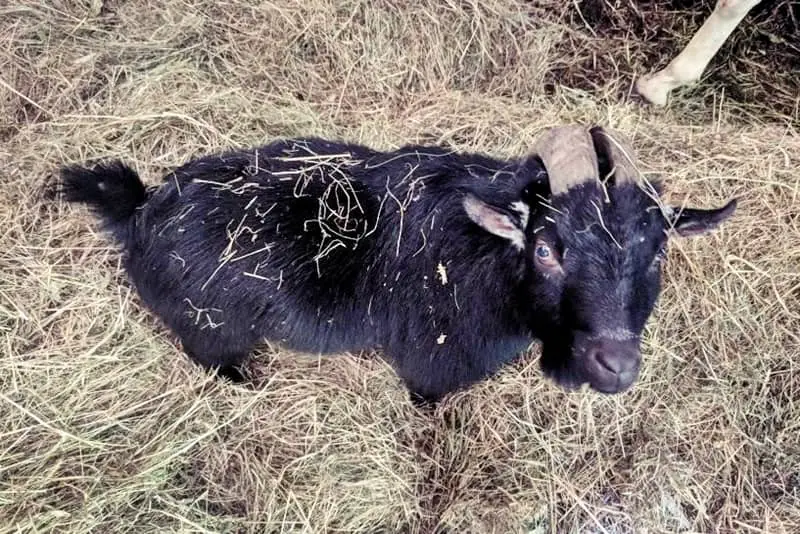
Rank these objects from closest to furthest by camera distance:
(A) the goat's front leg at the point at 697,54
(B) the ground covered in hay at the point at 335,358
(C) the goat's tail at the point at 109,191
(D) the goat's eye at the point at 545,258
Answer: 1. (D) the goat's eye at the point at 545,258
2. (C) the goat's tail at the point at 109,191
3. (B) the ground covered in hay at the point at 335,358
4. (A) the goat's front leg at the point at 697,54

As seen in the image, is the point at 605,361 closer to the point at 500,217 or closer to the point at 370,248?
the point at 500,217

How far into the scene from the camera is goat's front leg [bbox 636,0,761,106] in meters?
4.02

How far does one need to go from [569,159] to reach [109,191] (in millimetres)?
2171

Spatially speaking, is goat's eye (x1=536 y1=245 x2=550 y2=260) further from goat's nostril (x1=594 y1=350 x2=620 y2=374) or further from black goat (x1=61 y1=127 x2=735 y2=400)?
goat's nostril (x1=594 y1=350 x2=620 y2=374)

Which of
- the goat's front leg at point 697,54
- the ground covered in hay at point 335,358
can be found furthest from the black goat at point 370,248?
the goat's front leg at point 697,54

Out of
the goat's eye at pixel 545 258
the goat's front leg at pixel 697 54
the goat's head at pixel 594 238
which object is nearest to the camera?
the goat's head at pixel 594 238

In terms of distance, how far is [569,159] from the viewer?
255cm

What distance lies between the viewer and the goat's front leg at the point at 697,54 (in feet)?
13.2

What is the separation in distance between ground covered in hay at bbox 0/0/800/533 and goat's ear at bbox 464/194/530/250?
1.28 m

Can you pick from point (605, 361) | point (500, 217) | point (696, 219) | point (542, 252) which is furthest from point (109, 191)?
point (696, 219)

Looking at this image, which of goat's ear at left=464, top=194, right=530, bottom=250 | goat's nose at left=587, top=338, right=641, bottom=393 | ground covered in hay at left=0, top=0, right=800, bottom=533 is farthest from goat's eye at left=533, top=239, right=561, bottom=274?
ground covered in hay at left=0, top=0, right=800, bottom=533

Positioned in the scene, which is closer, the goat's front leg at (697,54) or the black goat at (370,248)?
the black goat at (370,248)

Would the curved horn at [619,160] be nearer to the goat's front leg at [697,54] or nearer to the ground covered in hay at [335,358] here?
the ground covered in hay at [335,358]

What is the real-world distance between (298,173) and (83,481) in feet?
6.57
